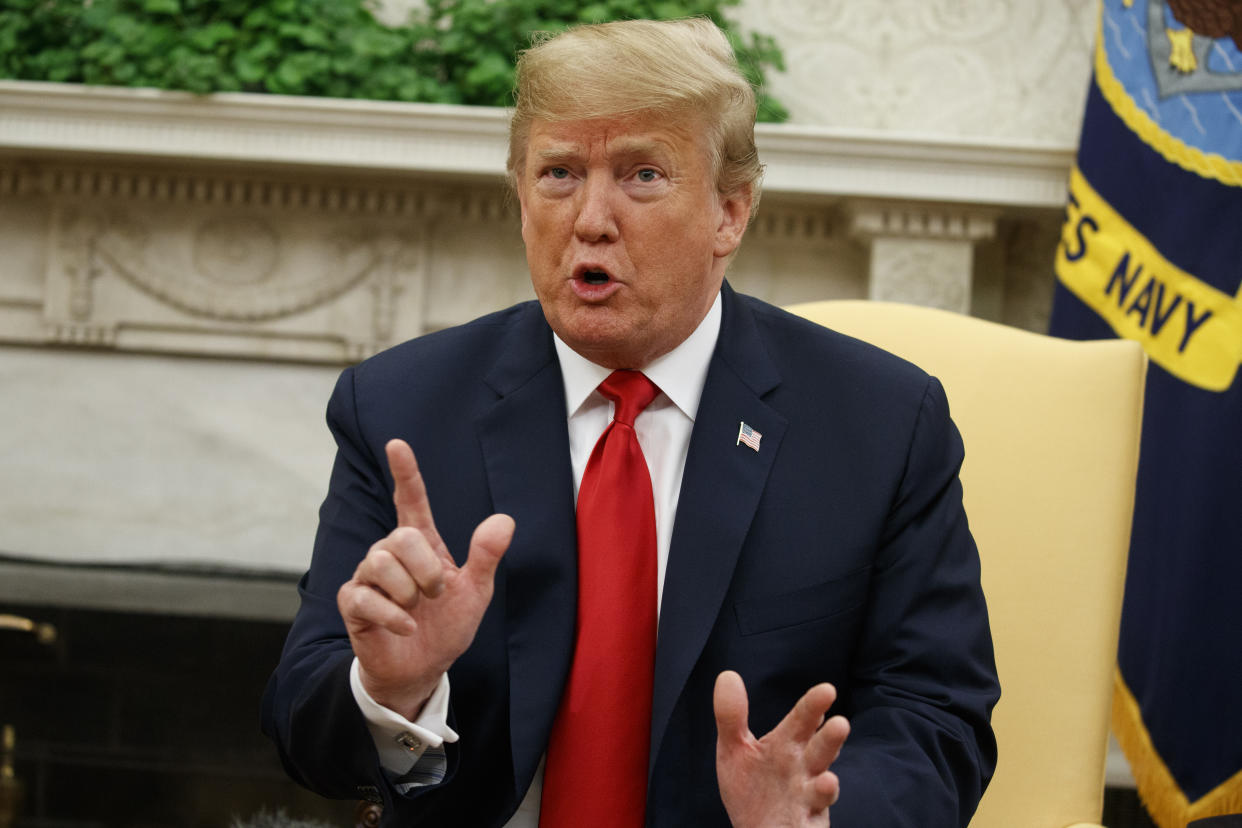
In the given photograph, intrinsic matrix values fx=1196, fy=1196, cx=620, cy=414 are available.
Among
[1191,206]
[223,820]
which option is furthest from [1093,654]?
[223,820]

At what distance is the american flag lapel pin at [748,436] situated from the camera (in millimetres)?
1188

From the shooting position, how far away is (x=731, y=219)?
1245 millimetres

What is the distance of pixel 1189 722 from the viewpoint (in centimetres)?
178

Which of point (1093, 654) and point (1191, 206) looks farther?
point (1191, 206)

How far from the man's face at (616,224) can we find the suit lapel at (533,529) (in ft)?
0.28

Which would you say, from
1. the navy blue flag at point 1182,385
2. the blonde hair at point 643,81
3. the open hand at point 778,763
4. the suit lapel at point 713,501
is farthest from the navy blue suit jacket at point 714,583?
the navy blue flag at point 1182,385

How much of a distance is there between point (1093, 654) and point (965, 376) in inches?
13.6

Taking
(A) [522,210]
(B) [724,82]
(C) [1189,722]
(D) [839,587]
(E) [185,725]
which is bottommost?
(E) [185,725]

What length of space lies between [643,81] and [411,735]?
2.04 ft

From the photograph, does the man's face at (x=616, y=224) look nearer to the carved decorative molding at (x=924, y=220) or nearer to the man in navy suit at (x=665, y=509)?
the man in navy suit at (x=665, y=509)

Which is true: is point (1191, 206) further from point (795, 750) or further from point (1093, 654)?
point (795, 750)

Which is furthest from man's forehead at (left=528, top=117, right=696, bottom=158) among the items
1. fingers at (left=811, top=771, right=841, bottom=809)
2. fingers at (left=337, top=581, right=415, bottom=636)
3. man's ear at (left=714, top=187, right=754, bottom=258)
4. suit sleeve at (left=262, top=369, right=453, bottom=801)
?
fingers at (left=811, top=771, right=841, bottom=809)

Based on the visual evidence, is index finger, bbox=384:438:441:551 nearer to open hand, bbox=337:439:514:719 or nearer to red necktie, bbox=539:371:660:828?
open hand, bbox=337:439:514:719

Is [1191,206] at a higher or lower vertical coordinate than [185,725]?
higher
